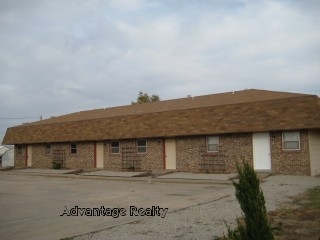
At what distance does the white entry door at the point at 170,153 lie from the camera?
2577 cm

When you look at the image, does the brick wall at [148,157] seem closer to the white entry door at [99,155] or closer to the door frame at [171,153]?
the door frame at [171,153]

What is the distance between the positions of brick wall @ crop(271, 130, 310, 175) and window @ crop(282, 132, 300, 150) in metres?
0.18

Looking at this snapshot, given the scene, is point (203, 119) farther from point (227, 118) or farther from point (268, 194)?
point (268, 194)

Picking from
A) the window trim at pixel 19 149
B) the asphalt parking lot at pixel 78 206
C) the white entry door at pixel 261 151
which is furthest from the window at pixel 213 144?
the window trim at pixel 19 149

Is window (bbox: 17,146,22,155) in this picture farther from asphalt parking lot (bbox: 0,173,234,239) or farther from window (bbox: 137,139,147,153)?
asphalt parking lot (bbox: 0,173,234,239)

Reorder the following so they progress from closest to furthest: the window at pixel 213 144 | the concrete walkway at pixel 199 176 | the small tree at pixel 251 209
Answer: the small tree at pixel 251 209
the concrete walkway at pixel 199 176
the window at pixel 213 144

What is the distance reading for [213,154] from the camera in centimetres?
2397

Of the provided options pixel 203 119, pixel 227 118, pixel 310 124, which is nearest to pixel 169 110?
pixel 203 119

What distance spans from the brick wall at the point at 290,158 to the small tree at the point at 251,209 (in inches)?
634

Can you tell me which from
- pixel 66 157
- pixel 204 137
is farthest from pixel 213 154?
pixel 66 157

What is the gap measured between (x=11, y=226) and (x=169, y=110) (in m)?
18.0

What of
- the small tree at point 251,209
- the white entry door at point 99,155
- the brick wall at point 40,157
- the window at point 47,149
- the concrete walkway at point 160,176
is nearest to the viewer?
the small tree at point 251,209

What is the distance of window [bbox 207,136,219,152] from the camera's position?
2403cm

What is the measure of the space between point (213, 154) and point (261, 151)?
10.0 feet
